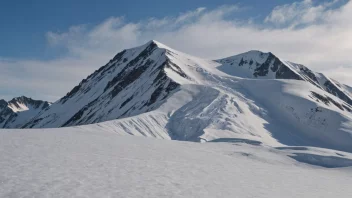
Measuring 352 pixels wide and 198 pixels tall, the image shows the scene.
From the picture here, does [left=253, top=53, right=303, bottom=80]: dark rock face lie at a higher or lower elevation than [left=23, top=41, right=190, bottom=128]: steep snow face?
higher

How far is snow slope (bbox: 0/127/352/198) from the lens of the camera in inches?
403

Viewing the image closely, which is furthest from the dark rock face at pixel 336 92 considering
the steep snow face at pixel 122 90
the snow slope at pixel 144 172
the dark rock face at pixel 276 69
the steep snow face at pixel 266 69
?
the snow slope at pixel 144 172

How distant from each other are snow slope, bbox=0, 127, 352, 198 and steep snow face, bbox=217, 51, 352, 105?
3573 inches

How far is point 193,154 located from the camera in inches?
776

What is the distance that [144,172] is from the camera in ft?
43.3

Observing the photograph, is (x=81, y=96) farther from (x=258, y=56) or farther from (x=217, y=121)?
(x=217, y=121)

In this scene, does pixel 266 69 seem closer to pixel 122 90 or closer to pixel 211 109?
pixel 122 90

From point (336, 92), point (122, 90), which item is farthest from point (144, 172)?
point (336, 92)

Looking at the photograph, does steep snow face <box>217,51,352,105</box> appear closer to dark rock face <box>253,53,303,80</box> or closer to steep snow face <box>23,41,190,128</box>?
dark rock face <box>253,53,303,80</box>

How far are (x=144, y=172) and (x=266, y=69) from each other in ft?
359

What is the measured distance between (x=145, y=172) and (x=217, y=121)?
35943 millimetres

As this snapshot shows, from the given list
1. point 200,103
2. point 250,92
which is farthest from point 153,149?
point 250,92

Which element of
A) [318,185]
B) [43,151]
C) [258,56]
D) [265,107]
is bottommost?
[318,185]

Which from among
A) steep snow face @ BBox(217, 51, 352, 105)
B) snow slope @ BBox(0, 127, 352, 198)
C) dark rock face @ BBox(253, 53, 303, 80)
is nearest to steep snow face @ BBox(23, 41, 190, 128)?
steep snow face @ BBox(217, 51, 352, 105)
